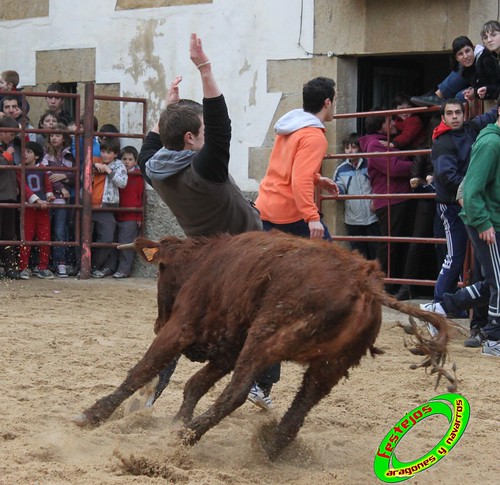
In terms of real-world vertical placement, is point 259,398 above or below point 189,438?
below

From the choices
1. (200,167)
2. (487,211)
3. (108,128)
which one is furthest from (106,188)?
(200,167)

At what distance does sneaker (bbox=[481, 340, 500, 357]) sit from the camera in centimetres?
770

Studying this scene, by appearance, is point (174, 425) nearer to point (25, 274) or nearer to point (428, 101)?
point (428, 101)

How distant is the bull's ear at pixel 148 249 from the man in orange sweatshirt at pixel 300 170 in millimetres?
1652

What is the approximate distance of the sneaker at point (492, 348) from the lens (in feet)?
25.3

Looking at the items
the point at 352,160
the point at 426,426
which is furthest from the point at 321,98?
the point at 352,160

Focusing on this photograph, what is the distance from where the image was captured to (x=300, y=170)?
21.3 ft

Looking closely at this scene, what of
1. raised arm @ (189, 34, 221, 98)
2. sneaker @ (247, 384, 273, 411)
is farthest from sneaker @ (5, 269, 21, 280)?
raised arm @ (189, 34, 221, 98)

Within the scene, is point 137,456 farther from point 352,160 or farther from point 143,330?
point 352,160

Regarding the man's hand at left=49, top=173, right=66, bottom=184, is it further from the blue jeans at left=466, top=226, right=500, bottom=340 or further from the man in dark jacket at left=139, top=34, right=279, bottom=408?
the man in dark jacket at left=139, top=34, right=279, bottom=408

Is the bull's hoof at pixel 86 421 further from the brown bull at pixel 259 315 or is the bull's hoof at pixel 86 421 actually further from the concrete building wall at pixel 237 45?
the concrete building wall at pixel 237 45

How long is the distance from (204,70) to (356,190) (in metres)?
5.83

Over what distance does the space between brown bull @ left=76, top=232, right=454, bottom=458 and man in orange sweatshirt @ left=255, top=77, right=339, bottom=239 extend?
1652mm

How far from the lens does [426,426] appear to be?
550cm
